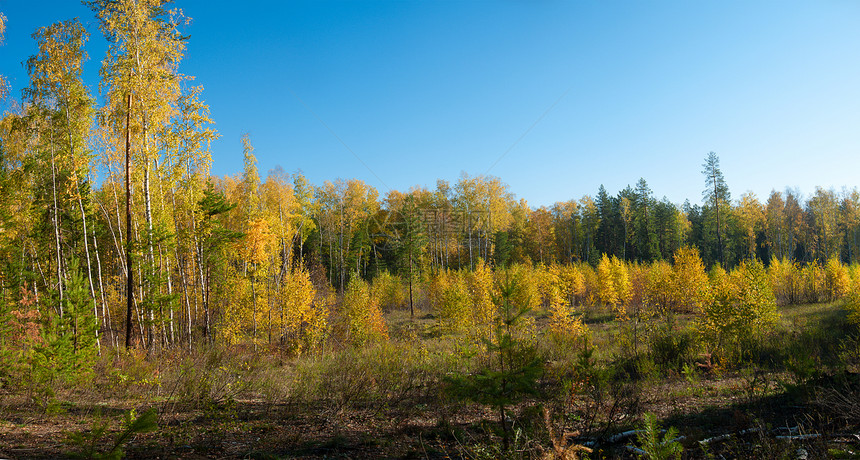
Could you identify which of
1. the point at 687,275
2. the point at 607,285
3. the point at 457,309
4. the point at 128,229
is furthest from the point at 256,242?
the point at 687,275

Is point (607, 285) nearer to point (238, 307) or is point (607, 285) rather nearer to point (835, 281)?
point (835, 281)

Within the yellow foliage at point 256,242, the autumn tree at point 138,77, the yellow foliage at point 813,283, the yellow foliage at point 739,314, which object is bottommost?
the yellow foliage at point 813,283

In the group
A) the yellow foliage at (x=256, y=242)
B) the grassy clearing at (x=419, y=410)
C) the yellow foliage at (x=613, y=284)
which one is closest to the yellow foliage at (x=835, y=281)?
the yellow foliage at (x=613, y=284)

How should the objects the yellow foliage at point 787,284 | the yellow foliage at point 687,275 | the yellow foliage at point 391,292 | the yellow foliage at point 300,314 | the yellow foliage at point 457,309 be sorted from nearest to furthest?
the yellow foliage at point 300,314
the yellow foliage at point 457,309
the yellow foliage at point 687,275
the yellow foliage at point 787,284
the yellow foliage at point 391,292

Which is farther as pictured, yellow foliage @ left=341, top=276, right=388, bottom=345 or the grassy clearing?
yellow foliage @ left=341, top=276, right=388, bottom=345

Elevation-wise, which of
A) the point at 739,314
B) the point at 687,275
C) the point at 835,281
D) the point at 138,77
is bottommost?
the point at 835,281

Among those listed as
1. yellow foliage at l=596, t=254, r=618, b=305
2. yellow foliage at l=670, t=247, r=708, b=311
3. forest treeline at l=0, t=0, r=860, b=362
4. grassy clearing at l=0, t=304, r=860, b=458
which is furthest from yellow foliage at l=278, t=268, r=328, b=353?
yellow foliage at l=670, t=247, r=708, b=311

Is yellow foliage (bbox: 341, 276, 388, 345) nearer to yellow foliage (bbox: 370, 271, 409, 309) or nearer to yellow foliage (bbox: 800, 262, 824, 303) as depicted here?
yellow foliage (bbox: 370, 271, 409, 309)

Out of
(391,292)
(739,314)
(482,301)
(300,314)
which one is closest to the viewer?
(739,314)

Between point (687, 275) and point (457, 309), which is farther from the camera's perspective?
point (687, 275)

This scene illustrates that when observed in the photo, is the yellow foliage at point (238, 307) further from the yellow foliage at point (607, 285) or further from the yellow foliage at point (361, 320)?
the yellow foliage at point (607, 285)

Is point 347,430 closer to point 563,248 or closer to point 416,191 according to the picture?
point 416,191

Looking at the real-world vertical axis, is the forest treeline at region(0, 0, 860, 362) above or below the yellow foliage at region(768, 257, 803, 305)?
above

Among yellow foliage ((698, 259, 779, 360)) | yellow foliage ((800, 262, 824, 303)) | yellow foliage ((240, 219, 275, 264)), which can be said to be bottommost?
yellow foliage ((800, 262, 824, 303))
